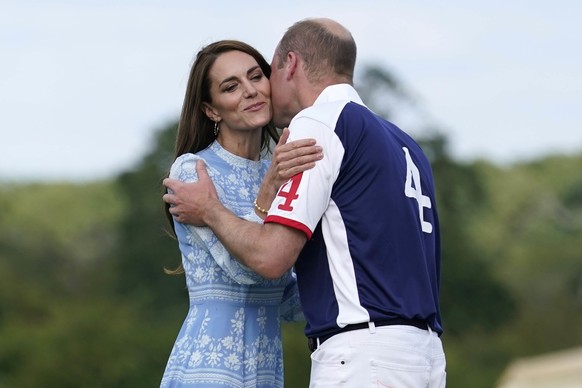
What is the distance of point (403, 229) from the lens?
177 inches

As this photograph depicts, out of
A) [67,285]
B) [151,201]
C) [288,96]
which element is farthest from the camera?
[67,285]

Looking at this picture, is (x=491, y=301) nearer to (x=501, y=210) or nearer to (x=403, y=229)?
(x=501, y=210)

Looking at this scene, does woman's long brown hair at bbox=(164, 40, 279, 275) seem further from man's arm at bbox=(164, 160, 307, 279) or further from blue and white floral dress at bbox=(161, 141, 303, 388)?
man's arm at bbox=(164, 160, 307, 279)

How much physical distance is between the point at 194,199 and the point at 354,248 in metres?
0.63

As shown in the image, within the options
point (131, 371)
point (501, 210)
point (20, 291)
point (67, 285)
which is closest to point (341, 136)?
point (131, 371)

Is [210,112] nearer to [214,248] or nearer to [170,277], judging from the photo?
[214,248]

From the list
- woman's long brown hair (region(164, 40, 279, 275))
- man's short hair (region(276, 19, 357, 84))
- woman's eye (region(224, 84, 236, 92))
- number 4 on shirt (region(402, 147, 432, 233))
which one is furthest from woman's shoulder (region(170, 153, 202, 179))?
number 4 on shirt (region(402, 147, 432, 233))

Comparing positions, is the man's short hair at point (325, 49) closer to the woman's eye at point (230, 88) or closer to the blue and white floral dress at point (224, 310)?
the woman's eye at point (230, 88)

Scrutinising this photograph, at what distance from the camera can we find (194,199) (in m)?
4.75

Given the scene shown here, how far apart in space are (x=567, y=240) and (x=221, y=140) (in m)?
49.1

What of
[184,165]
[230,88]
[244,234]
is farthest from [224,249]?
[230,88]

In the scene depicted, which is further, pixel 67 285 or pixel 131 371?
pixel 67 285

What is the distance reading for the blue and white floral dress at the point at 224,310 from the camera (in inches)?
187

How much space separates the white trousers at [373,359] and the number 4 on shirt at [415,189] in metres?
0.37
